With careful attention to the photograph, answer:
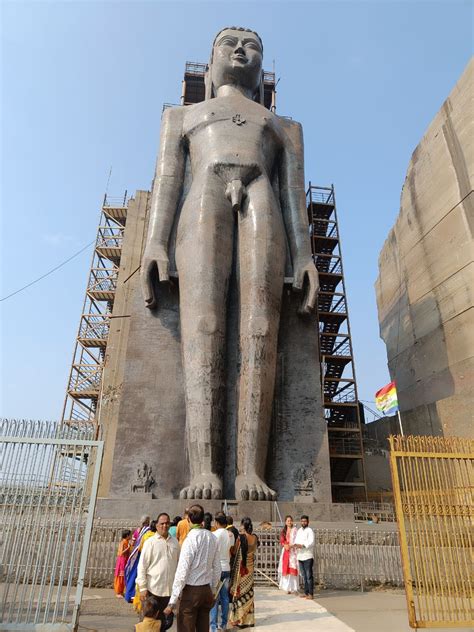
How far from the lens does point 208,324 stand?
1012cm

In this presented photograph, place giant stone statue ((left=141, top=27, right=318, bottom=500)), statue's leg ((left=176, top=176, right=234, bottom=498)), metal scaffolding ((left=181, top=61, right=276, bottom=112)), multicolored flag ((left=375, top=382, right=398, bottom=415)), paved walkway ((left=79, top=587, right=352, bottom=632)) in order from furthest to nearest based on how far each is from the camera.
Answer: metal scaffolding ((left=181, top=61, right=276, bottom=112))
multicolored flag ((left=375, top=382, right=398, bottom=415))
giant stone statue ((left=141, top=27, right=318, bottom=500))
statue's leg ((left=176, top=176, right=234, bottom=498))
paved walkway ((left=79, top=587, right=352, bottom=632))

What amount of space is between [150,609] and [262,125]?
10.9 m

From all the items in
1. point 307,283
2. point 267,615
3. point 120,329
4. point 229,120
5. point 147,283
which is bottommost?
point 267,615

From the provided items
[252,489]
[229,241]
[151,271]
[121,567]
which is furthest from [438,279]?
[121,567]

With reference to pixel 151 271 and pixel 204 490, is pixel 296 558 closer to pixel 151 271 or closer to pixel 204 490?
pixel 204 490

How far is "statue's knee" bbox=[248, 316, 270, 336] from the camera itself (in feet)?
33.3

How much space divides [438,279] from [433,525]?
42.4 feet

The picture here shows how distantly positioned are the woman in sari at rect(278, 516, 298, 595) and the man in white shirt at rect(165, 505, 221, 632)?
304cm

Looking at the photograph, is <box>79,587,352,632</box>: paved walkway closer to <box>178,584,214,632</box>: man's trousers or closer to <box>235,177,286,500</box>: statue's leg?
<box>178,584,214,632</box>: man's trousers

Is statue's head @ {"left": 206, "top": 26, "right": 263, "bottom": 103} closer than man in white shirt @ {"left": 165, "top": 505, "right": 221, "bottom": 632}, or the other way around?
man in white shirt @ {"left": 165, "top": 505, "right": 221, "bottom": 632}

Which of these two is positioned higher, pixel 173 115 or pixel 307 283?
pixel 173 115

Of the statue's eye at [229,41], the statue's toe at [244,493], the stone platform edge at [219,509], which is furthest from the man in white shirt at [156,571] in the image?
the statue's eye at [229,41]

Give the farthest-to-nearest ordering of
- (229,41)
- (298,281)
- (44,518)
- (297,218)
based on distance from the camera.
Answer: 1. (229,41)
2. (297,218)
3. (298,281)
4. (44,518)

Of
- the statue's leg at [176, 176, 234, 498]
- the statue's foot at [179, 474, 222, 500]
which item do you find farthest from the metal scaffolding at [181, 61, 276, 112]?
the statue's foot at [179, 474, 222, 500]
